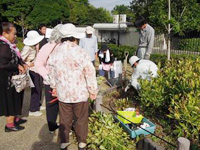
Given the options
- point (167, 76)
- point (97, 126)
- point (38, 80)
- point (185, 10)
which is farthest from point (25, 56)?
point (185, 10)

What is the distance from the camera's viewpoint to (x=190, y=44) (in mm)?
13484

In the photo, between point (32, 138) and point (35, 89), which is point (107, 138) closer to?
point (32, 138)

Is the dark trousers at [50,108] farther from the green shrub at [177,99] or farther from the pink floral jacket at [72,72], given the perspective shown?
the green shrub at [177,99]

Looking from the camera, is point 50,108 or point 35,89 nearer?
point 50,108

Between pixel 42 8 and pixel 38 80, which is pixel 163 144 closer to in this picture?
pixel 38 80

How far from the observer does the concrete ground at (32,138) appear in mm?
3316

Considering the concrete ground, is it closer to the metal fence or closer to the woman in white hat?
the woman in white hat

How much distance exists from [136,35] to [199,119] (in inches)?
554

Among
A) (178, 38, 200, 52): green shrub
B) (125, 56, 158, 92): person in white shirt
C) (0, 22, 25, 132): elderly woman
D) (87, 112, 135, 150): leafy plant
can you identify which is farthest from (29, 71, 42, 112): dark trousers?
(178, 38, 200, 52): green shrub

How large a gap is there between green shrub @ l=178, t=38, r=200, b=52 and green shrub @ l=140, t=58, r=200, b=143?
9278 mm

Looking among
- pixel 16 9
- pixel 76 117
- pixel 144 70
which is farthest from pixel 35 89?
pixel 16 9

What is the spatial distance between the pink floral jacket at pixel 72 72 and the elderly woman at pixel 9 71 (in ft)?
3.37

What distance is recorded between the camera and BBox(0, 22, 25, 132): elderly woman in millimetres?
3244

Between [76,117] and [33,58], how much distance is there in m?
1.77
